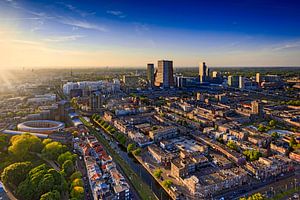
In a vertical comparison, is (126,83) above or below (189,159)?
above

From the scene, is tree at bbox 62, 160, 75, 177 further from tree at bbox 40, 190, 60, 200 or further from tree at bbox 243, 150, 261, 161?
tree at bbox 243, 150, 261, 161

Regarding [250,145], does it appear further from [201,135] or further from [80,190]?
[80,190]

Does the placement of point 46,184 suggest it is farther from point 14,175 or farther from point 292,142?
point 292,142

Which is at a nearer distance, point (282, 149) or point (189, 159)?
point (189, 159)

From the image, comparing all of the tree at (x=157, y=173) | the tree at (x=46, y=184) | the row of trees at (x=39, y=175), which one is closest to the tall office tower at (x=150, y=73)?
the row of trees at (x=39, y=175)

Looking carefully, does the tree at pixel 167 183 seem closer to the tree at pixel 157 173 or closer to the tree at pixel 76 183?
the tree at pixel 157 173

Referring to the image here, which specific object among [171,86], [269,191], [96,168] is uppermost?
[171,86]

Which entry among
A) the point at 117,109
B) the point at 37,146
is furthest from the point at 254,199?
the point at 117,109

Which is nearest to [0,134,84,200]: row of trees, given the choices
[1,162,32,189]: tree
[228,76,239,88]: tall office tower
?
[1,162,32,189]: tree
